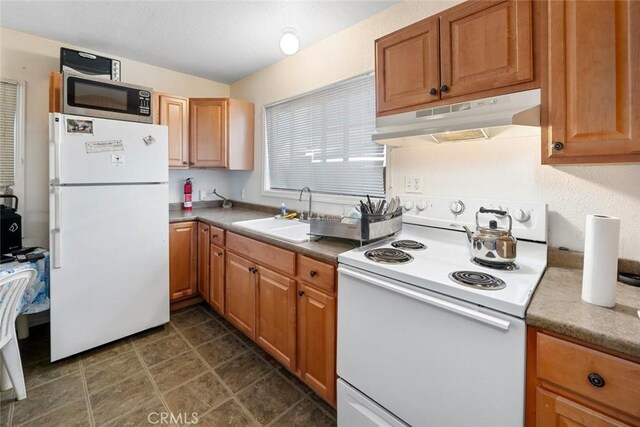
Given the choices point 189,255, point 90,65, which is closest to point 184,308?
point 189,255

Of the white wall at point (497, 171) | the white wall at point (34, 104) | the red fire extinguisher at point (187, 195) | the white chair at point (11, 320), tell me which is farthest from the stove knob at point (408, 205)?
the white wall at point (34, 104)

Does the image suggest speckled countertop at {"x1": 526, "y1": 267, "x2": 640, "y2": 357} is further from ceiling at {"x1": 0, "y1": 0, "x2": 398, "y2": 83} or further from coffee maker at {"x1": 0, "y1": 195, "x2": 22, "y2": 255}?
coffee maker at {"x1": 0, "y1": 195, "x2": 22, "y2": 255}

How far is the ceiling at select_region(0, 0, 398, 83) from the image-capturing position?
6.14 feet

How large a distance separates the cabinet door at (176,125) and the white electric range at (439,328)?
2.25m

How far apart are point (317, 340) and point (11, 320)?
1659mm

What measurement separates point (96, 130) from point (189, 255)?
1232 millimetres

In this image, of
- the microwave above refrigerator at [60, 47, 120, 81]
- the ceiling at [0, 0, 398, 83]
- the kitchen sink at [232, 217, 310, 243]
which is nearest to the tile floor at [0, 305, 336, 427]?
the kitchen sink at [232, 217, 310, 243]

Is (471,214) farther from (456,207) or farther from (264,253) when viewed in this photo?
(264,253)

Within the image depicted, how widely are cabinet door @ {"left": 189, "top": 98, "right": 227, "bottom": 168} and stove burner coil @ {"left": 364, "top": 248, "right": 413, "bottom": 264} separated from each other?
214 centimetres

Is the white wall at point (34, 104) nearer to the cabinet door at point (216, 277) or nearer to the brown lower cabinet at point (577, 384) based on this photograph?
the cabinet door at point (216, 277)

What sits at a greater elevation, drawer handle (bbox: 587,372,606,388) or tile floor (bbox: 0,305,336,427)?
drawer handle (bbox: 587,372,606,388)

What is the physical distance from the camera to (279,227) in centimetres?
220

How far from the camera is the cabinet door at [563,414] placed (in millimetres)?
725

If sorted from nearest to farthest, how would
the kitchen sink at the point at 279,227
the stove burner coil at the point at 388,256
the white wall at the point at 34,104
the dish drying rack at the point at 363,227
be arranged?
the stove burner coil at the point at 388,256
the dish drying rack at the point at 363,227
the kitchen sink at the point at 279,227
the white wall at the point at 34,104
